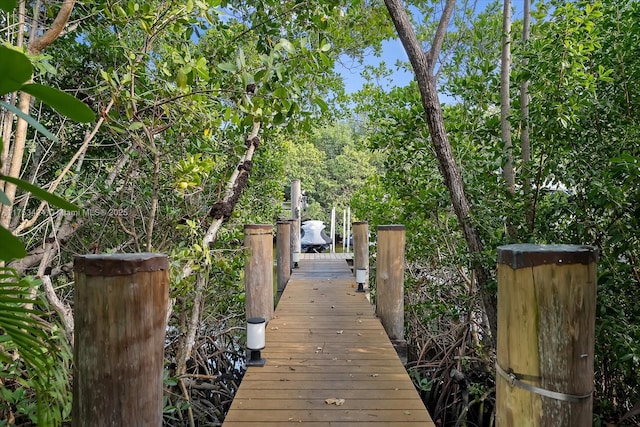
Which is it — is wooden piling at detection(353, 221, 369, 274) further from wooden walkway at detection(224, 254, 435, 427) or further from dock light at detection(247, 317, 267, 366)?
dock light at detection(247, 317, 267, 366)

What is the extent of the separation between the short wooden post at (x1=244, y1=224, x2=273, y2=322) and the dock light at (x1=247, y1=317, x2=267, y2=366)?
0.95 meters

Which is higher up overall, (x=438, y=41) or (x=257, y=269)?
(x=438, y=41)

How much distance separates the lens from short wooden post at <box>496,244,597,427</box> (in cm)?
106

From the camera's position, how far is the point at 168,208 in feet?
12.7

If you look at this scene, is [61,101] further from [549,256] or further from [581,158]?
[581,158]

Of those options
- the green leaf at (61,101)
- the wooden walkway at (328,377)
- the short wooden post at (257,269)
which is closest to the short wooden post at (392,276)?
the wooden walkway at (328,377)

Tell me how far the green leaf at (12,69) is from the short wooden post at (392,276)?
156 inches

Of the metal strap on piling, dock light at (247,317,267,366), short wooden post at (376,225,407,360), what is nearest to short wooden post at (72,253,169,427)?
the metal strap on piling

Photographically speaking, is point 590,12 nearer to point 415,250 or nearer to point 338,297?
point 415,250

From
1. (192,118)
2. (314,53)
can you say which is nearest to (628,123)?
(314,53)

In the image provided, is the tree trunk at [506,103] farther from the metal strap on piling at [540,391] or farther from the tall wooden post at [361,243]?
the tall wooden post at [361,243]

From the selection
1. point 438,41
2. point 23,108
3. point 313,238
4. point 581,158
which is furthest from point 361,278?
point 313,238

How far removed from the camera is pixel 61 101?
495 mm

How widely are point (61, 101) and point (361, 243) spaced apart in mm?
5976
